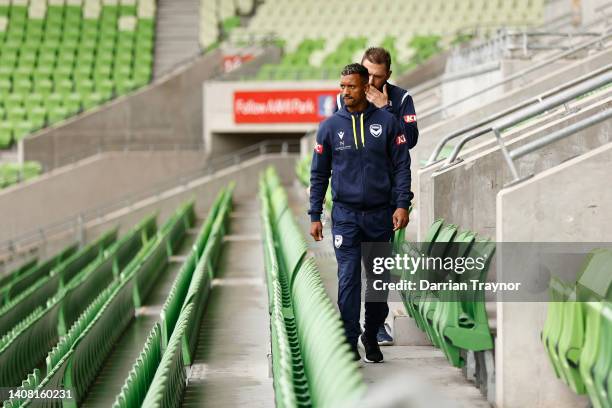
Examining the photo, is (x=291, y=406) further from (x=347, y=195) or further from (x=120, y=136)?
(x=120, y=136)

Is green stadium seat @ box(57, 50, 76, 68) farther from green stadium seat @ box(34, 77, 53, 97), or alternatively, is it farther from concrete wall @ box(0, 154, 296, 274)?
concrete wall @ box(0, 154, 296, 274)

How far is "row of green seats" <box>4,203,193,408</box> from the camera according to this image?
5.84 metres

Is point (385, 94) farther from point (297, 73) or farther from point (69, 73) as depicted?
point (69, 73)

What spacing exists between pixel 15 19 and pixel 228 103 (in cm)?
841

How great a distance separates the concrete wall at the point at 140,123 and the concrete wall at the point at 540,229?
1878 centimetres

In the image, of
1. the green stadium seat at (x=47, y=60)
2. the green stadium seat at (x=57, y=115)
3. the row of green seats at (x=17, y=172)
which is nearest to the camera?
the row of green seats at (x=17, y=172)

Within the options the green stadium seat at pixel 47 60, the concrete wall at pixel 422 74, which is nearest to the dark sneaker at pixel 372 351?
the concrete wall at pixel 422 74

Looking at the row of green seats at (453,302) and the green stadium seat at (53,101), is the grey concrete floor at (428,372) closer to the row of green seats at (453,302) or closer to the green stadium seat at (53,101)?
the row of green seats at (453,302)

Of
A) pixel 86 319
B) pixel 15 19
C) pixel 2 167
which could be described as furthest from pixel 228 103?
pixel 86 319

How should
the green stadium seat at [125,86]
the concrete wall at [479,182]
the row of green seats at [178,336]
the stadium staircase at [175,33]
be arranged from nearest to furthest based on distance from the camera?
the row of green seats at [178,336] → the concrete wall at [479,182] → the green stadium seat at [125,86] → the stadium staircase at [175,33]

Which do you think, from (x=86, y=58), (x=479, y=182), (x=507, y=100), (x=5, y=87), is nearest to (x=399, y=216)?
(x=479, y=182)

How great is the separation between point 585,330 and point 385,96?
7.19ft

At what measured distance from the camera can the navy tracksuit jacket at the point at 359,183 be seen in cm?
522

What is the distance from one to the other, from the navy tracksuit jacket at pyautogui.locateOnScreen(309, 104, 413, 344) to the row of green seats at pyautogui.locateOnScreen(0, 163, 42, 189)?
55.1 ft
